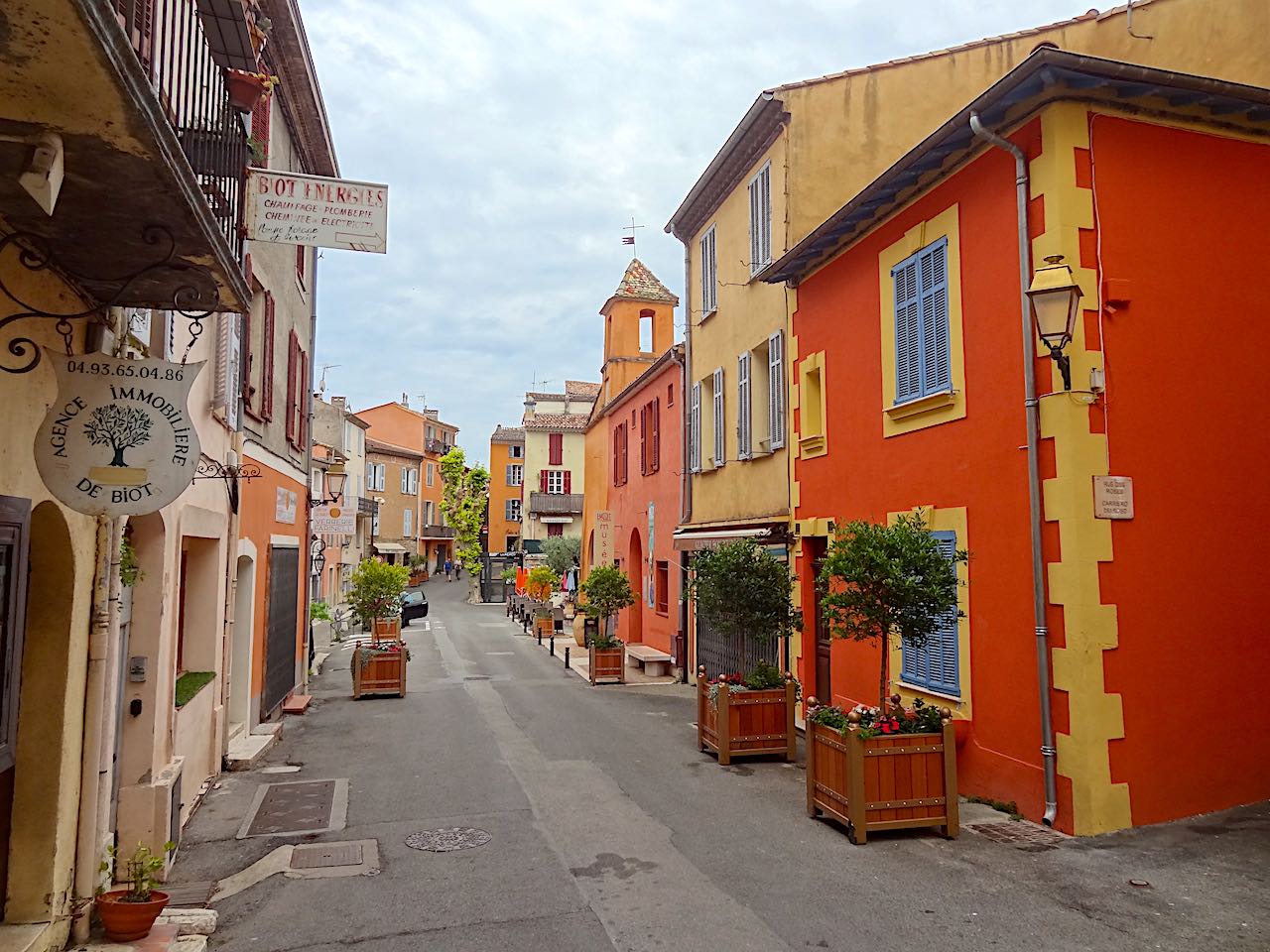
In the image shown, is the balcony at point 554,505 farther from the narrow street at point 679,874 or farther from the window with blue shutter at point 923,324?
the window with blue shutter at point 923,324

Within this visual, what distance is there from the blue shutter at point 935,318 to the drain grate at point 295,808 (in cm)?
701

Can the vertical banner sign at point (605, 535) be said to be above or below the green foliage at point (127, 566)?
above

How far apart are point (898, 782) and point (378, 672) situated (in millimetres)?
11030

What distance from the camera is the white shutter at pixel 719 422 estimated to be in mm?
15875

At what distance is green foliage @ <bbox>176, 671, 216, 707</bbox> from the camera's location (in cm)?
786

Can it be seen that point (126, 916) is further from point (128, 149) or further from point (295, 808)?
point (128, 149)

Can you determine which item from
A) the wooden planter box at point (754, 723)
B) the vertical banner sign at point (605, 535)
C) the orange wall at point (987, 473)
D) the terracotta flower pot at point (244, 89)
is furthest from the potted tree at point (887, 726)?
the vertical banner sign at point (605, 535)

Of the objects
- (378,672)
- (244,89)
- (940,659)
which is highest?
(244,89)

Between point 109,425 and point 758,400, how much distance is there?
37.0 feet

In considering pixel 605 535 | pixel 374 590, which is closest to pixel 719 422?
pixel 374 590

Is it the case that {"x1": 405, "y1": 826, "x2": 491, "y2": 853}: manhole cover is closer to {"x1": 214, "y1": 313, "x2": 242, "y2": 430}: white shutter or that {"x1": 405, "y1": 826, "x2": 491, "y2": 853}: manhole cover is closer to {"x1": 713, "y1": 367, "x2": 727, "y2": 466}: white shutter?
{"x1": 214, "y1": 313, "x2": 242, "y2": 430}: white shutter

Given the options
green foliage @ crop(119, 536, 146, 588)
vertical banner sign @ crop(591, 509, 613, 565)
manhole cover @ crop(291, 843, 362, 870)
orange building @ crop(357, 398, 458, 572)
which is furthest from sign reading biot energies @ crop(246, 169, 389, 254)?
orange building @ crop(357, 398, 458, 572)

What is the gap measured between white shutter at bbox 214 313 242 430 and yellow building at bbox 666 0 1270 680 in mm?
7001

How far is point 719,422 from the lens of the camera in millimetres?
16016
